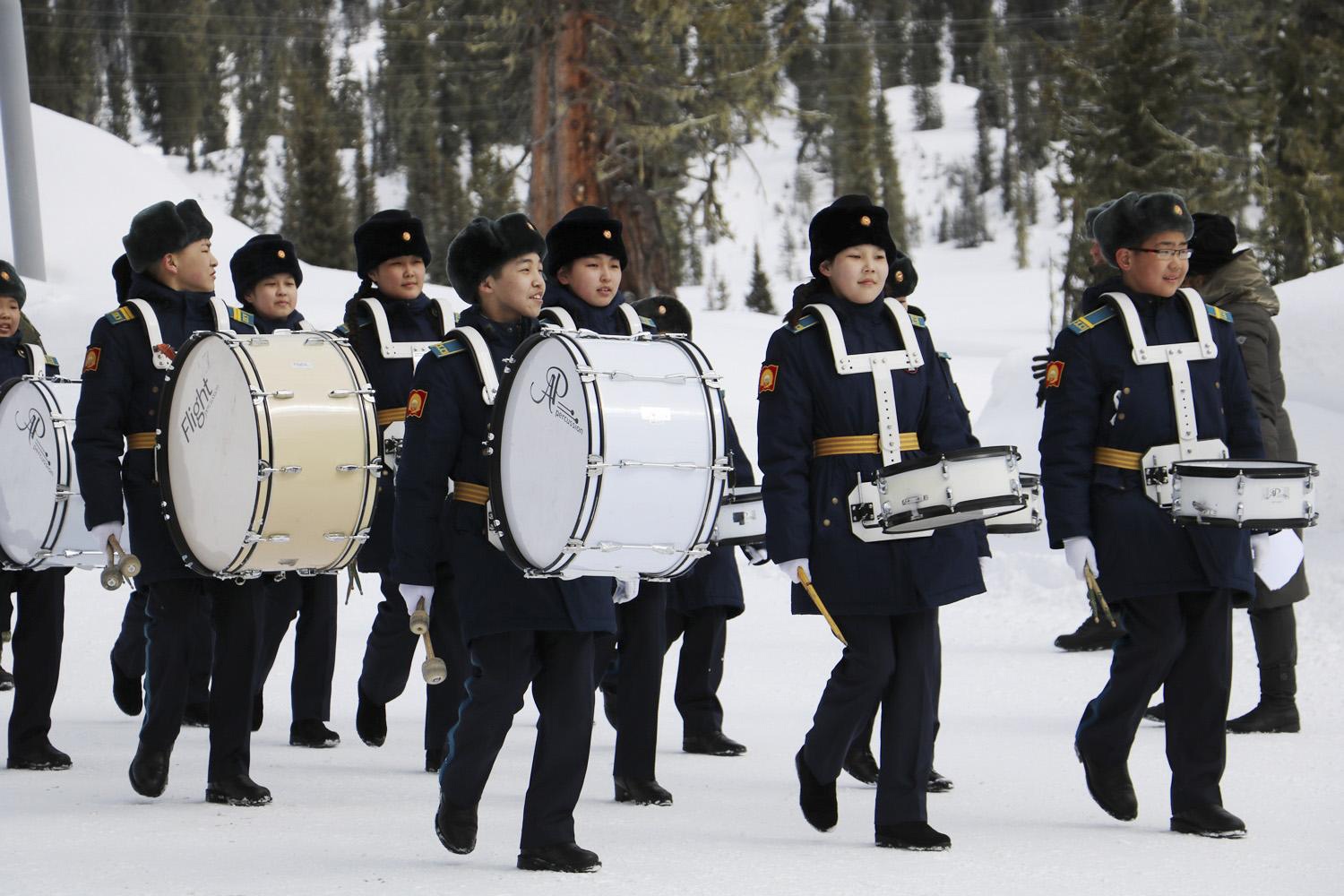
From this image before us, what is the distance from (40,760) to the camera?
732cm

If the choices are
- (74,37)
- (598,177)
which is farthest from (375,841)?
(74,37)

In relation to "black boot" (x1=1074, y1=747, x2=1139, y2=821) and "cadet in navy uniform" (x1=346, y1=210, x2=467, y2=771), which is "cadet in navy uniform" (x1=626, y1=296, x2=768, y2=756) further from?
"black boot" (x1=1074, y1=747, x2=1139, y2=821)

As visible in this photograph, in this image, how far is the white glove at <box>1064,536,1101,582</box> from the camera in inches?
236

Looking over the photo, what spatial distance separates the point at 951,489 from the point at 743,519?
1.82 m

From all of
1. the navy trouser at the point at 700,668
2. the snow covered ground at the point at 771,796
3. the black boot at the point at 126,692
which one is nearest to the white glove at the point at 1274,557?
the snow covered ground at the point at 771,796

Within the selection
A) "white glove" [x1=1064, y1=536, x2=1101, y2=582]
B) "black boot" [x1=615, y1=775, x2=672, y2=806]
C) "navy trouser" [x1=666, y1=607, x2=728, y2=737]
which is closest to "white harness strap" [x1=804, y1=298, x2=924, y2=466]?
"white glove" [x1=1064, y1=536, x2=1101, y2=582]

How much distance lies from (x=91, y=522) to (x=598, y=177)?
613 inches

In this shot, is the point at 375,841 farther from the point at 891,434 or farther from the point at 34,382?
the point at 34,382

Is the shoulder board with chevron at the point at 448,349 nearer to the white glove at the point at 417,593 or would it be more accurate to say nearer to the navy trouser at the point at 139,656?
the white glove at the point at 417,593

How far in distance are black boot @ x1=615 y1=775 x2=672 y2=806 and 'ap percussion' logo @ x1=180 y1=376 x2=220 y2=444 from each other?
193 cm

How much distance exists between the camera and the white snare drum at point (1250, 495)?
5.61 metres

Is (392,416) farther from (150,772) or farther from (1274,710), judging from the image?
(1274,710)

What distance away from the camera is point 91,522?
21.5 ft

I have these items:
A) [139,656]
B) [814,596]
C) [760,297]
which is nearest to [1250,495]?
[814,596]
